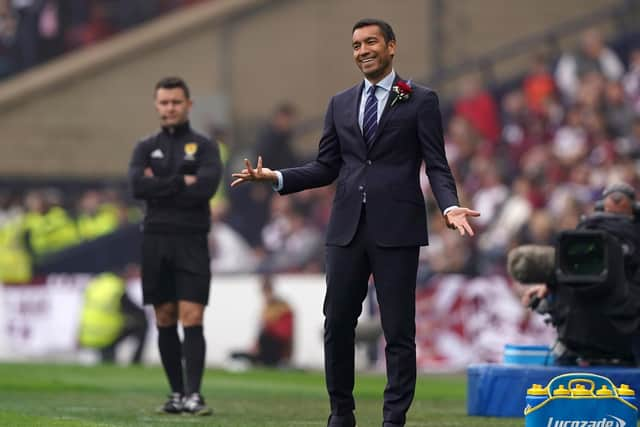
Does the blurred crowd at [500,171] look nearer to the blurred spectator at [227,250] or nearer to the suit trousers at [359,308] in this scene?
the blurred spectator at [227,250]

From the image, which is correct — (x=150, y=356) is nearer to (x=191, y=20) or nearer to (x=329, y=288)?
(x=191, y=20)

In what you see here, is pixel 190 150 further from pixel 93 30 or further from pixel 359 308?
pixel 93 30

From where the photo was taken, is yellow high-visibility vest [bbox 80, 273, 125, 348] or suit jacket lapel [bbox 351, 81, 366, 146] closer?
suit jacket lapel [bbox 351, 81, 366, 146]

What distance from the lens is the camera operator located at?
11484mm

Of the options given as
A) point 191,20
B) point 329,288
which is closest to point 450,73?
point 191,20

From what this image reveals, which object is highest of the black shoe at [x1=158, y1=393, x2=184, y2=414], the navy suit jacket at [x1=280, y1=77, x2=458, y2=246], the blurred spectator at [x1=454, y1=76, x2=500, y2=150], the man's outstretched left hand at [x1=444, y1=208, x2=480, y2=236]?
the blurred spectator at [x1=454, y1=76, x2=500, y2=150]

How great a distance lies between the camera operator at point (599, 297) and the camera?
11.5m

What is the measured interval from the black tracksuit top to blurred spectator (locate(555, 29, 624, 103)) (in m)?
12.2

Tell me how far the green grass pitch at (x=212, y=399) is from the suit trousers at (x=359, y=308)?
1612 millimetres

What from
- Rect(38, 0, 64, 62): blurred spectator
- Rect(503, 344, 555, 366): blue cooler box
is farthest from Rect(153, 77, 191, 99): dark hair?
Rect(38, 0, 64, 62): blurred spectator

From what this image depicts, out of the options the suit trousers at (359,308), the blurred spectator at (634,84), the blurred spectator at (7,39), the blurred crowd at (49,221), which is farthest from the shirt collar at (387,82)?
the blurred spectator at (7,39)

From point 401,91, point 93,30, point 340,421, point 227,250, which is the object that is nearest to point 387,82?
point 401,91

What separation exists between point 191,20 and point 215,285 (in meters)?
6.93

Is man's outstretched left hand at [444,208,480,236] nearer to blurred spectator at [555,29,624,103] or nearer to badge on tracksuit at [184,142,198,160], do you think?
badge on tracksuit at [184,142,198,160]
